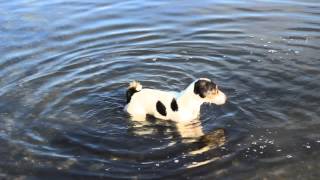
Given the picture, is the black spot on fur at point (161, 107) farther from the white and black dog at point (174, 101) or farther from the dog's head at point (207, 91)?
the dog's head at point (207, 91)

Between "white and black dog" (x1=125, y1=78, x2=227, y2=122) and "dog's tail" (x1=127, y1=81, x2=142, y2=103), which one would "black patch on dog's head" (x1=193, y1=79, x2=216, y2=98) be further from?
"dog's tail" (x1=127, y1=81, x2=142, y2=103)

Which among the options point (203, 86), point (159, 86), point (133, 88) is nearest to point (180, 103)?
point (203, 86)

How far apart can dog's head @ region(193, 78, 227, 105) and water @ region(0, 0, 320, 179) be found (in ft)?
2.16

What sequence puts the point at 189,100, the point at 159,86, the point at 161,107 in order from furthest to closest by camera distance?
the point at 159,86 < the point at 161,107 < the point at 189,100

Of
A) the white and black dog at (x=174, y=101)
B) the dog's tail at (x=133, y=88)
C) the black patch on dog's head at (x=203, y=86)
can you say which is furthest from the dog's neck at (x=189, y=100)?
the dog's tail at (x=133, y=88)

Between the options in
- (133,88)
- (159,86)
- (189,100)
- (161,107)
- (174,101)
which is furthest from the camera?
(159,86)

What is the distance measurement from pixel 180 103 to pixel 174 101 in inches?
4.0

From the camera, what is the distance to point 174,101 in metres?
8.65

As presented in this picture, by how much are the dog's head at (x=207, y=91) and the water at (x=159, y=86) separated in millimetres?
659

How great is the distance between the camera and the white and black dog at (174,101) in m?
8.30

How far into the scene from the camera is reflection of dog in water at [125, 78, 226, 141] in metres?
8.33

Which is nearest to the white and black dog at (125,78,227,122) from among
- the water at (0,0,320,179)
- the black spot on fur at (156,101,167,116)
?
the black spot on fur at (156,101,167,116)

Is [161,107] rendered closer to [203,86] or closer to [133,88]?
[133,88]

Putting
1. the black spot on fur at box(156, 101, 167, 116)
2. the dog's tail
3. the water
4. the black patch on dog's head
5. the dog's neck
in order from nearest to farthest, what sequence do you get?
1. the water
2. the black patch on dog's head
3. the dog's neck
4. the black spot on fur at box(156, 101, 167, 116)
5. the dog's tail
